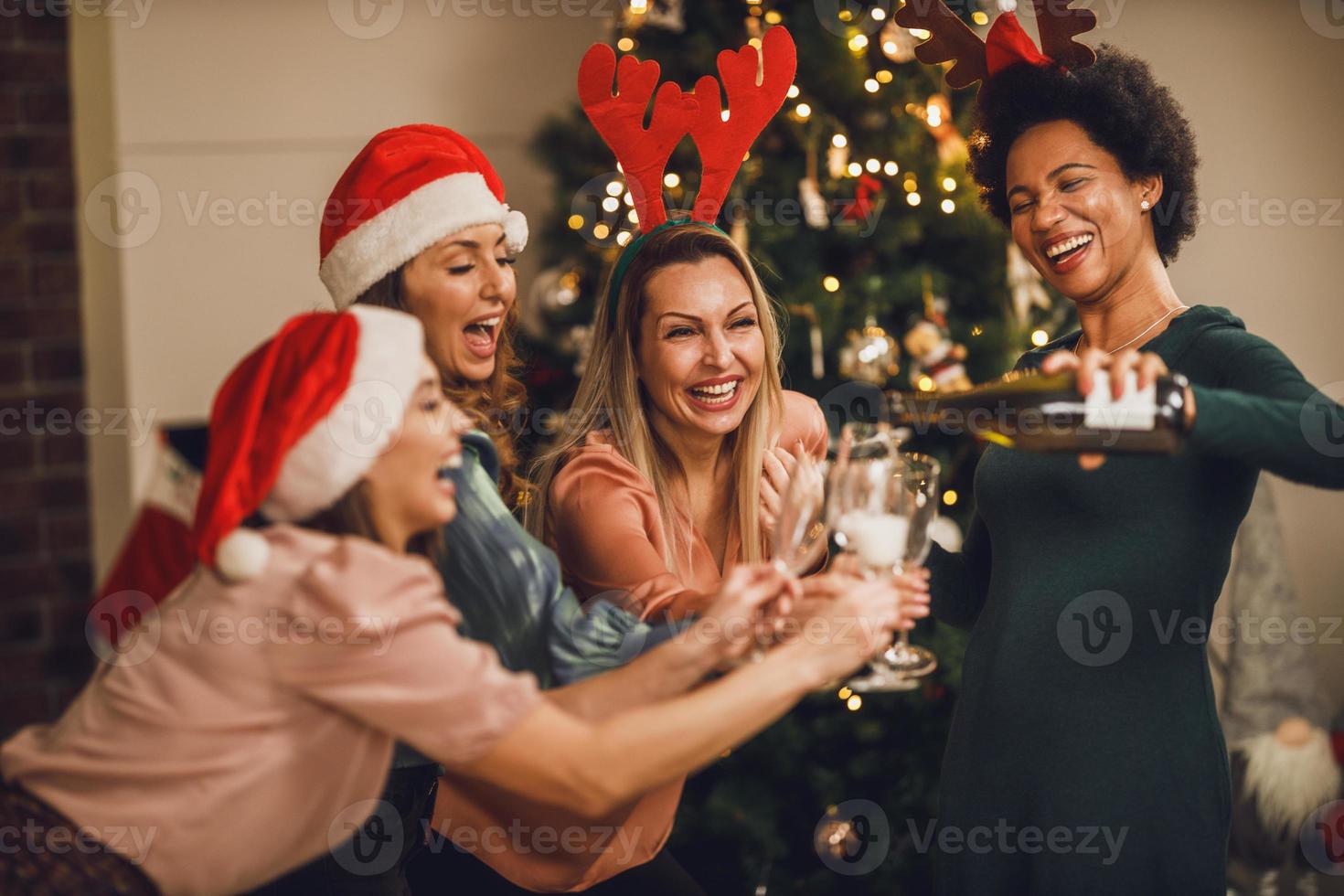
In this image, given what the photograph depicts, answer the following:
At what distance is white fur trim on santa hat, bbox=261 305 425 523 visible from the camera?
46.5 inches

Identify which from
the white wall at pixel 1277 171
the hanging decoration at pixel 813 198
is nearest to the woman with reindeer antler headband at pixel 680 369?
the hanging decoration at pixel 813 198

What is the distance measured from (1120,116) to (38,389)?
10.3ft

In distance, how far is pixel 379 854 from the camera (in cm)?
148

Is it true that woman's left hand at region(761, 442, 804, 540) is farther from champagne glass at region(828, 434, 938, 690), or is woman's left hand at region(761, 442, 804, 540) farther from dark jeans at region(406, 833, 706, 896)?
dark jeans at region(406, 833, 706, 896)

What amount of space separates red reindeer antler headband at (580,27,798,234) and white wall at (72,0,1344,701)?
6.57ft

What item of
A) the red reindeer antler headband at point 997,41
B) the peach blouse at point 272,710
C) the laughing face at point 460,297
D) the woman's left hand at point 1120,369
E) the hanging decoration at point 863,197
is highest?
the red reindeer antler headband at point 997,41

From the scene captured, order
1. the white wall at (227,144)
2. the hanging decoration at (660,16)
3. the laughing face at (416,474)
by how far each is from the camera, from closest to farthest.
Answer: the laughing face at (416,474), the hanging decoration at (660,16), the white wall at (227,144)

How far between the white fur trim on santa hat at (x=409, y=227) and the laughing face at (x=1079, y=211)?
799mm

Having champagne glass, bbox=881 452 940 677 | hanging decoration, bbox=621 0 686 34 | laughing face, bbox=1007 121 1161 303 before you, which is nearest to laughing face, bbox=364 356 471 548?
champagne glass, bbox=881 452 940 677

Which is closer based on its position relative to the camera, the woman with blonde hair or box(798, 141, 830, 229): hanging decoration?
the woman with blonde hair

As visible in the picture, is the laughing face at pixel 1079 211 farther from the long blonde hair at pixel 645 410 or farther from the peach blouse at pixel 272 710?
the peach blouse at pixel 272 710

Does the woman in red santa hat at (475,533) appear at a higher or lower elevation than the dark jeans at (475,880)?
higher

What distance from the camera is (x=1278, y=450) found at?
1362mm

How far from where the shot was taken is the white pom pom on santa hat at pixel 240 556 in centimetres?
113
